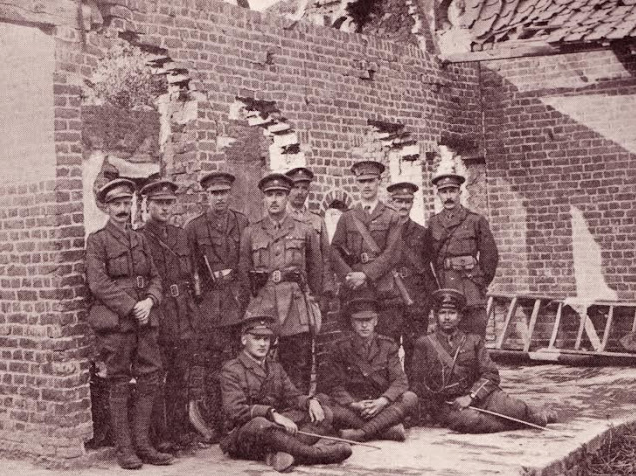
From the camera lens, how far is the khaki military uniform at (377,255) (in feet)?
26.9

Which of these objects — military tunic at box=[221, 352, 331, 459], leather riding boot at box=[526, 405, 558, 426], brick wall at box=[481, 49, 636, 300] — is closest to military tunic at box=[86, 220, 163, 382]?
military tunic at box=[221, 352, 331, 459]

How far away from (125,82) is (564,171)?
568 centimetres

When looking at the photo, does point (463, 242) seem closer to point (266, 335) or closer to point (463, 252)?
point (463, 252)

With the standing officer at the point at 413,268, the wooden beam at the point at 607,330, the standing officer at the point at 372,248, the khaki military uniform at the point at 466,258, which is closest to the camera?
the standing officer at the point at 372,248

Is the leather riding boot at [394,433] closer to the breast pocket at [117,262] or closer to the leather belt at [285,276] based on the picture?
the leather belt at [285,276]

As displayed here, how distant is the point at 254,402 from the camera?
666 centimetres

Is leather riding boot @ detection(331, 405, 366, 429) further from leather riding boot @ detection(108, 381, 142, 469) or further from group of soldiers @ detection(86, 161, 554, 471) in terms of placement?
leather riding boot @ detection(108, 381, 142, 469)

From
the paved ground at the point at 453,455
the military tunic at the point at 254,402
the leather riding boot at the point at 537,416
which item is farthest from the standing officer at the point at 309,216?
the leather riding boot at the point at 537,416

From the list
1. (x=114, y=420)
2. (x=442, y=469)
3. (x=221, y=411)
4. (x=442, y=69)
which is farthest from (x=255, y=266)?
(x=442, y=69)

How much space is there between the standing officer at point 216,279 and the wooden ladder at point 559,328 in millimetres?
5161

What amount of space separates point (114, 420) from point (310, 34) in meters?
4.73

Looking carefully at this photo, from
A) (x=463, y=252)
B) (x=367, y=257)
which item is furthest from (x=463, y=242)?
(x=367, y=257)

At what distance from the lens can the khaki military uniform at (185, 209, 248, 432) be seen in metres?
7.38

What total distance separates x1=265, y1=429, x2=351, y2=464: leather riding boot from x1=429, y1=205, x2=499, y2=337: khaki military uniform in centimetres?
258
